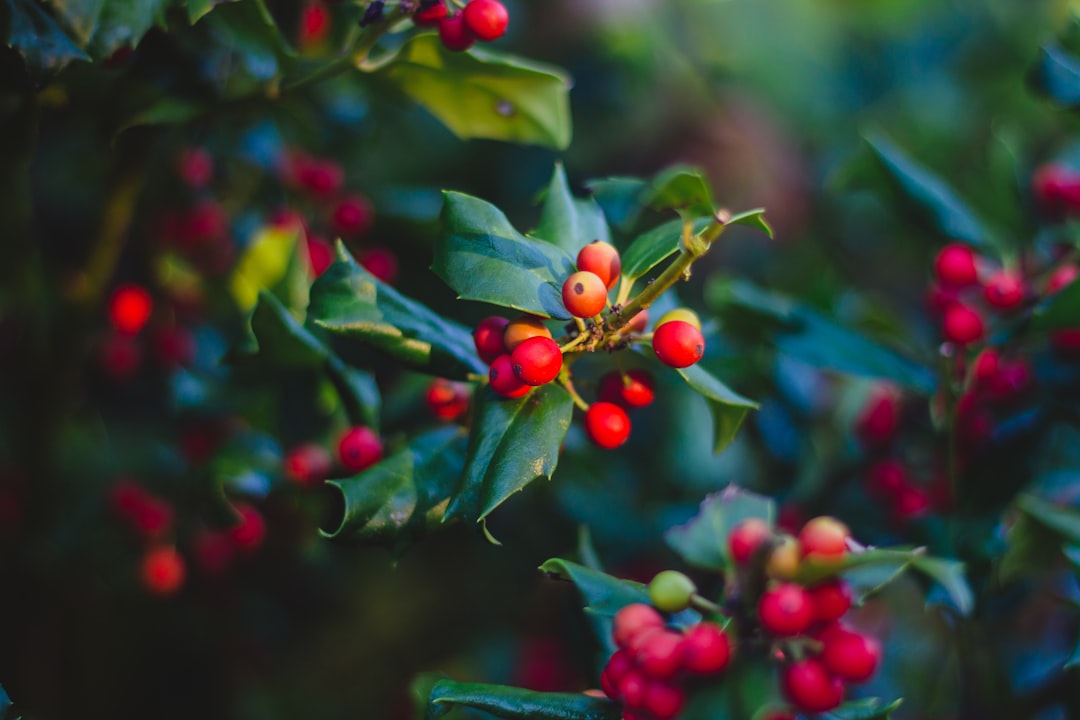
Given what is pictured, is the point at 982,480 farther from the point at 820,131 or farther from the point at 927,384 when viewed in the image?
the point at 820,131

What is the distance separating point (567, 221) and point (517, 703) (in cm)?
49

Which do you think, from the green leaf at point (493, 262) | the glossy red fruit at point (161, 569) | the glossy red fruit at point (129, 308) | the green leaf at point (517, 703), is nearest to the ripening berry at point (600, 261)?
the green leaf at point (493, 262)

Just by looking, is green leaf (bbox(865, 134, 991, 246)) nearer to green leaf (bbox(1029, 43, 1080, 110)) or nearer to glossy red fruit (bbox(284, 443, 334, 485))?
green leaf (bbox(1029, 43, 1080, 110))

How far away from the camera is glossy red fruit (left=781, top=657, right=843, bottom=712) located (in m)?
0.73

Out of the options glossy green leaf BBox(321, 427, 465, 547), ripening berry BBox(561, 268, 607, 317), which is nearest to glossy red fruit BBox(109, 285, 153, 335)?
glossy green leaf BBox(321, 427, 465, 547)

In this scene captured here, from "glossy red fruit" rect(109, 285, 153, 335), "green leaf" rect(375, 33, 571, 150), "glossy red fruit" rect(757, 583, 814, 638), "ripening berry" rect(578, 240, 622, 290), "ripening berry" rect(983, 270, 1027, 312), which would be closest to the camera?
"glossy red fruit" rect(757, 583, 814, 638)

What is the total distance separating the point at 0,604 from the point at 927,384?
4.93 feet

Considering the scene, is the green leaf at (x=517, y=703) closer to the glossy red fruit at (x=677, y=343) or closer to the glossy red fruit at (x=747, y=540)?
the glossy red fruit at (x=747, y=540)

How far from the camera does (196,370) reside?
140cm

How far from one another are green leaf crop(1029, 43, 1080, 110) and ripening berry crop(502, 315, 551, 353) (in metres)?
0.78

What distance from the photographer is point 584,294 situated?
76cm

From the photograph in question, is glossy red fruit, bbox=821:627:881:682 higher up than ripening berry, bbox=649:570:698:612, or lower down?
lower down

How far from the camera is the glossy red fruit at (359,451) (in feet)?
3.18

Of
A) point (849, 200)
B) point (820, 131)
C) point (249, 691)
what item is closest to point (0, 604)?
point (249, 691)
